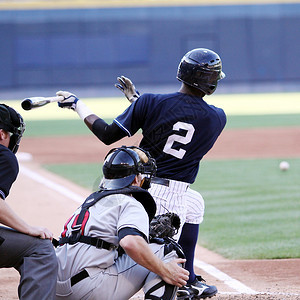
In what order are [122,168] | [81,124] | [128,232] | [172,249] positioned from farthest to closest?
[81,124] < [172,249] < [122,168] < [128,232]

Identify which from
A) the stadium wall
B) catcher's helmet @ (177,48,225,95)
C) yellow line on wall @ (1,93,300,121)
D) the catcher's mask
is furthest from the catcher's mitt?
the stadium wall

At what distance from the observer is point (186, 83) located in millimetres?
4203

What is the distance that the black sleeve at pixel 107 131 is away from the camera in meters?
4.15

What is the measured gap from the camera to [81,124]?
2250 cm

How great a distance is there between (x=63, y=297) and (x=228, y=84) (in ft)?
109

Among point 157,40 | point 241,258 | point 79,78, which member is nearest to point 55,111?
point 79,78

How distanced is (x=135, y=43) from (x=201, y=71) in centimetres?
3291

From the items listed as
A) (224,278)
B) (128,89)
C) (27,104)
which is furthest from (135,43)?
(27,104)

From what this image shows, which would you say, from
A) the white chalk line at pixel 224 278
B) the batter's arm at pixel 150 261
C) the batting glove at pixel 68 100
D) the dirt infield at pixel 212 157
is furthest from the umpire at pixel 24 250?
the white chalk line at pixel 224 278

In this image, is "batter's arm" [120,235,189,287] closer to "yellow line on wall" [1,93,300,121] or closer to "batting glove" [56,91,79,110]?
"batting glove" [56,91,79,110]

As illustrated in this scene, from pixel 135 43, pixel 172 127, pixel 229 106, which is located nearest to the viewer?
pixel 172 127

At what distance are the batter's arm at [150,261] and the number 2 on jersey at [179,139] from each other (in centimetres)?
86

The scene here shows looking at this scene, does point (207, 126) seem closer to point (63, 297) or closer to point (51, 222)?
point (63, 297)

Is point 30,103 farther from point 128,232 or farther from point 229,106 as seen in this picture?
point 229,106
